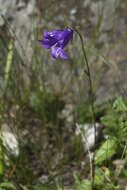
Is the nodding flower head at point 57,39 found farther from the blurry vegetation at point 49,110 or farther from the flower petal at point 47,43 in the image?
the blurry vegetation at point 49,110

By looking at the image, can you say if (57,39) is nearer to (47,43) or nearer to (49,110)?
(47,43)

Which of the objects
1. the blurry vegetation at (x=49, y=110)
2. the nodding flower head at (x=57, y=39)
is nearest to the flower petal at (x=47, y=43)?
the nodding flower head at (x=57, y=39)

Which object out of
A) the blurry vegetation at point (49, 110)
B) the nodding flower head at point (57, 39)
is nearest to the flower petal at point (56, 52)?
the nodding flower head at point (57, 39)

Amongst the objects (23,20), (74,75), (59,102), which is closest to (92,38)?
(74,75)

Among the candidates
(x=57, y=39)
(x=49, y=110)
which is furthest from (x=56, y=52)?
(x=49, y=110)

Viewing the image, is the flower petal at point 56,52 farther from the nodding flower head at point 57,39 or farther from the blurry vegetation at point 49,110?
the blurry vegetation at point 49,110

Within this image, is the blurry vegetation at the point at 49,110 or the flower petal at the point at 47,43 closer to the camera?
the flower petal at the point at 47,43

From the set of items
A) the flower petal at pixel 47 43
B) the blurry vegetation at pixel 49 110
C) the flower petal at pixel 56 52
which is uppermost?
the flower petal at pixel 47 43

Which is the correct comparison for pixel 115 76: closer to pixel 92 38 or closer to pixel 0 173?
pixel 92 38

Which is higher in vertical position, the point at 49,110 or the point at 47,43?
the point at 47,43

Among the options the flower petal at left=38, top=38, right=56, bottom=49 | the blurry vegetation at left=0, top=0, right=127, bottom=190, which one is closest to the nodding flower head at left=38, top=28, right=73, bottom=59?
the flower petal at left=38, top=38, right=56, bottom=49

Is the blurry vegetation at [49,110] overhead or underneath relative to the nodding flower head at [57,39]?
underneath
